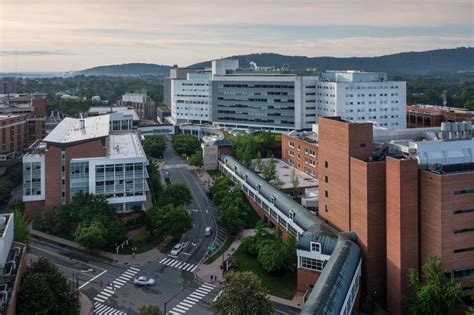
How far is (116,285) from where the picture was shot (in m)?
42.1

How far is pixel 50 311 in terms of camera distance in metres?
34.4

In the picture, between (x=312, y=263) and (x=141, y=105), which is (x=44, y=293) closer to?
(x=312, y=263)

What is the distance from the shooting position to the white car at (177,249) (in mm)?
48625

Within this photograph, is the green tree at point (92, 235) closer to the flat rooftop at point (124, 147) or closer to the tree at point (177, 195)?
the tree at point (177, 195)

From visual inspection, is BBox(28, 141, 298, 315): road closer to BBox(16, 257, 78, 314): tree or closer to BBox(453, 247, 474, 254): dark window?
BBox(16, 257, 78, 314): tree

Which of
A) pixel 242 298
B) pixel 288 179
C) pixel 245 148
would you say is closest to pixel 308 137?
pixel 245 148

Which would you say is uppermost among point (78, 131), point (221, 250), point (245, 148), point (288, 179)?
point (78, 131)

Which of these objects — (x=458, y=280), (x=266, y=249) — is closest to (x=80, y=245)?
(x=266, y=249)

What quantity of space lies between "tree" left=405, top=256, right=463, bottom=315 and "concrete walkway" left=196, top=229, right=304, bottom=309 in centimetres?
857

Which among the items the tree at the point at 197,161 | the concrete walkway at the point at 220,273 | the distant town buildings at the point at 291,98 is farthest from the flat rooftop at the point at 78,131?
the distant town buildings at the point at 291,98

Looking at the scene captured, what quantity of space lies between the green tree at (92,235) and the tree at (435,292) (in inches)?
1071

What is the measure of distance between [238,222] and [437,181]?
2279 cm

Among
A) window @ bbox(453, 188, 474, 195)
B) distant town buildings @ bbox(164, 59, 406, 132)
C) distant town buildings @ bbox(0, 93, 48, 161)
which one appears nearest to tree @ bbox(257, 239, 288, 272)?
window @ bbox(453, 188, 474, 195)

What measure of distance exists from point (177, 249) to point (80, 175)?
14.0 meters
